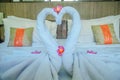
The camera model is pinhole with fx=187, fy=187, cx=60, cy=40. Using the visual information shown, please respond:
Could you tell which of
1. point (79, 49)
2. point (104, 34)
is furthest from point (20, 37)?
point (104, 34)

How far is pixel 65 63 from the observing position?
59.0 inches

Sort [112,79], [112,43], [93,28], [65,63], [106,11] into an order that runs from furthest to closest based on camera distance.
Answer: [106,11] < [93,28] < [112,43] < [65,63] < [112,79]

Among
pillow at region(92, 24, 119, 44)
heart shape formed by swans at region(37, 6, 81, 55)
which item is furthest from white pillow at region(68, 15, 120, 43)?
heart shape formed by swans at region(37, 6, 81, 55)

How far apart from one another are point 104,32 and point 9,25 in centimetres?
152

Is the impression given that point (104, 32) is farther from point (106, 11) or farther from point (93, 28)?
point (106, 11)

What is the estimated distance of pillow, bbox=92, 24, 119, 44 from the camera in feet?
9.15

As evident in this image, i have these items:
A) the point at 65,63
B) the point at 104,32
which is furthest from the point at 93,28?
the point at 65,63

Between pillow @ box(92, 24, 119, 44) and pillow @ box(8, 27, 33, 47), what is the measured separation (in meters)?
1.01

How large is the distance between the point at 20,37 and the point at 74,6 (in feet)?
3.91

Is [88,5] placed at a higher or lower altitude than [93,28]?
higher

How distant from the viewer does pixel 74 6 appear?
11.1ft

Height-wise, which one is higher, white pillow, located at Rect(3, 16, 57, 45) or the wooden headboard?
the wooden headboard

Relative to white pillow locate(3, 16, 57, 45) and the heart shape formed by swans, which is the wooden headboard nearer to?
white pillow locate(3, 16, 57, 45)

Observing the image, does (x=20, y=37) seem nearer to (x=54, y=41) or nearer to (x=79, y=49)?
(x=79, y=49)
